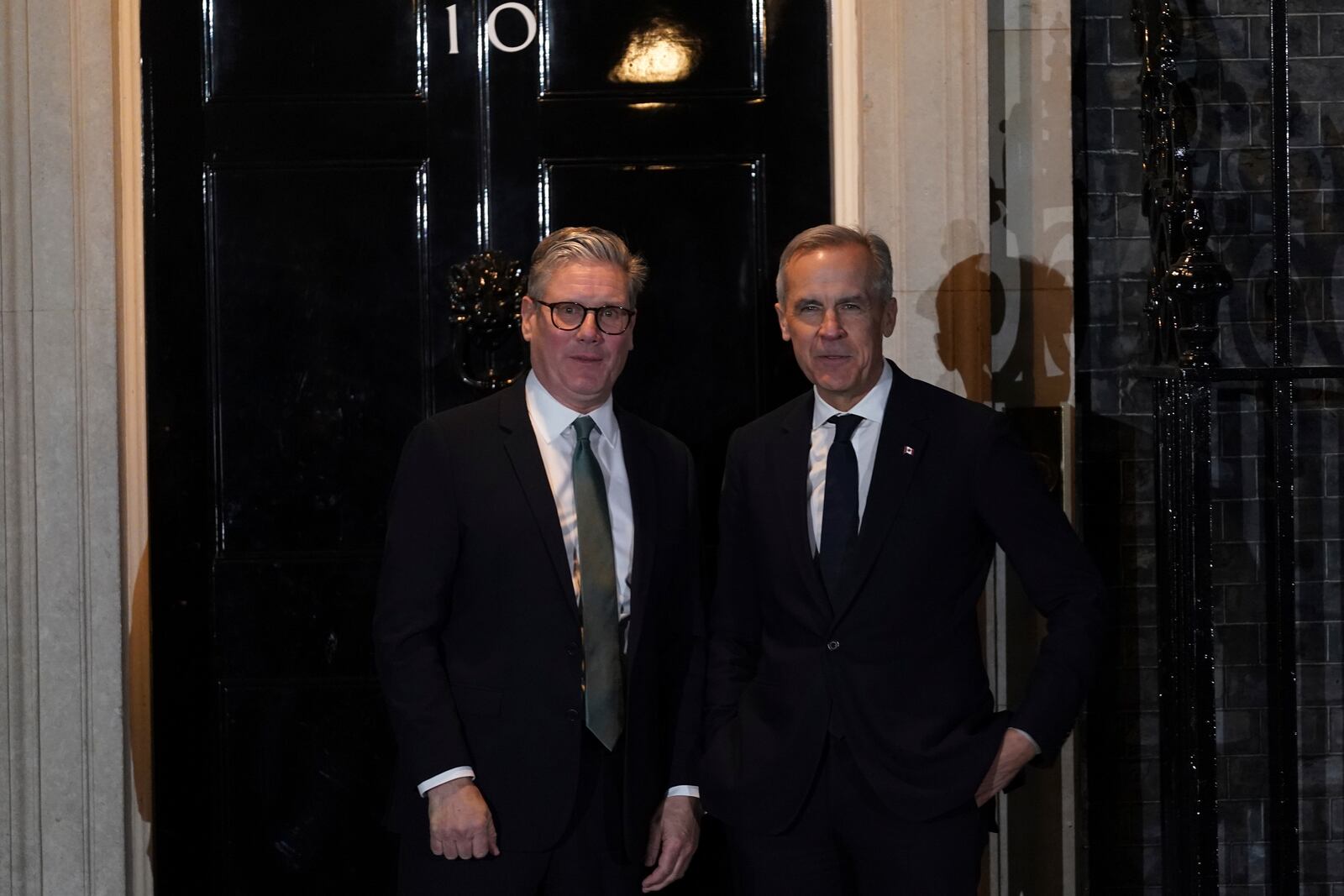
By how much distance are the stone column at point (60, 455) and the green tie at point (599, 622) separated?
142cm

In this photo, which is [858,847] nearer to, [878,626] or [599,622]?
[878,626]

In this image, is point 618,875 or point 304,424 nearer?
point 618,875

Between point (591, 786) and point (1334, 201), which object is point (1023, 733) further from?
point (1334, 201)

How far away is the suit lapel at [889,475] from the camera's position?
101 inches

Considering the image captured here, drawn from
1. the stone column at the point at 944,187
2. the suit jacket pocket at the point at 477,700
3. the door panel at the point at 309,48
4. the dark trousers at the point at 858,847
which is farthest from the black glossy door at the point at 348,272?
the dark trousers at the point at 858,847

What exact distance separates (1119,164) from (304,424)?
2.28 metres

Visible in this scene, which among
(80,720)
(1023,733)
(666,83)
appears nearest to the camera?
(1023,733)

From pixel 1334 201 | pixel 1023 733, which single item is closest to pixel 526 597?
pixel 1023 733

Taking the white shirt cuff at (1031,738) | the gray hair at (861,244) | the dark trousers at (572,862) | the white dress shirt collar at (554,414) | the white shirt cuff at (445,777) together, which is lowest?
the dark trousers at (572,862)

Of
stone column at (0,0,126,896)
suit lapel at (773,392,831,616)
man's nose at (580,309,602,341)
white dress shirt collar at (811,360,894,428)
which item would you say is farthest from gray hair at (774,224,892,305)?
stone column at (0,0,126,896)

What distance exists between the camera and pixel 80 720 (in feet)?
11.1

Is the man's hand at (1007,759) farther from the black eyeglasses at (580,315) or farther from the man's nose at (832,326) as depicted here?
the black eyeglasses at (580,315)

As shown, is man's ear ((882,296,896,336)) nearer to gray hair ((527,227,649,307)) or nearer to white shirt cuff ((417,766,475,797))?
gray hair ((527,227,649,307))

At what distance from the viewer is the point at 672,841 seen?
272 centimetres
